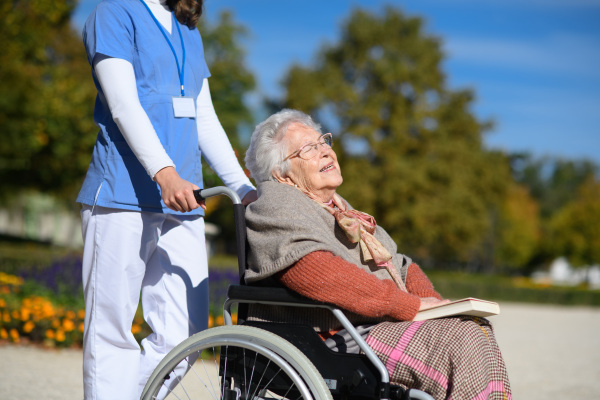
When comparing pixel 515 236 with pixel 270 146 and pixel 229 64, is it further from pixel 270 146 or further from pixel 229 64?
pixel 270 146

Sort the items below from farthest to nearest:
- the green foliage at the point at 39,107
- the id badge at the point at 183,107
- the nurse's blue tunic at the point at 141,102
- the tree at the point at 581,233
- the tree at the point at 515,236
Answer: the tree at the point at 515,236 → the tree at the point at 581,233 → the green foliage at the point at 39,107 → the id badge at the point at 183,107 → the nurse's blue tunic at the point at 141,102

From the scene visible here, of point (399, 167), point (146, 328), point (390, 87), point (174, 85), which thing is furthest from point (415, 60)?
point (174, 85)

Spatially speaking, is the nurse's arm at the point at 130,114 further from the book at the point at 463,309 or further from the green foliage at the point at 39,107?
the green foliage at the point at 39,107

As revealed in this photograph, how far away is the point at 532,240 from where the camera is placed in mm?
55062

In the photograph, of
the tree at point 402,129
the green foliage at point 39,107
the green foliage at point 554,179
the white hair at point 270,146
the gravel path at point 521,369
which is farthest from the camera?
the green foliage at point 554,179

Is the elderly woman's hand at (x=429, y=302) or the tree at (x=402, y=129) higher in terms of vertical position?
the tree at (x=402, y=129)

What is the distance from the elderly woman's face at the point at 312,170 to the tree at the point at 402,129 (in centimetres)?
2054

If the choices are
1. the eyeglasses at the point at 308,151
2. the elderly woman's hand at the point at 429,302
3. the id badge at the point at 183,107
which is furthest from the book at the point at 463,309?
the id badge at the point at 183,107

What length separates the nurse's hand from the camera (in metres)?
2.32

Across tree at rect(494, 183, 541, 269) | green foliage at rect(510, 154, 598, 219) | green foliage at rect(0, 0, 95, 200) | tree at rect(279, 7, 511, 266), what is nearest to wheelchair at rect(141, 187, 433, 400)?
green foliage at rect(0, 0, 95, 200)

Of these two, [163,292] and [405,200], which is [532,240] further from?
[163,292]

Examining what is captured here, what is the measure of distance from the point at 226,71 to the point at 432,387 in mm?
27812

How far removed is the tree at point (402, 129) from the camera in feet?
80.0

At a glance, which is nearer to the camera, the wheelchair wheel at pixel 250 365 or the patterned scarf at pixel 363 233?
the wheelchair wheel at pixel 250 365
